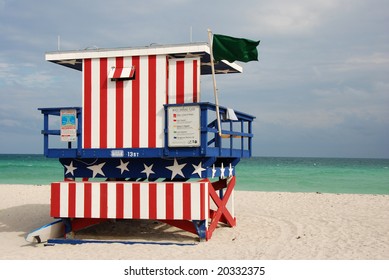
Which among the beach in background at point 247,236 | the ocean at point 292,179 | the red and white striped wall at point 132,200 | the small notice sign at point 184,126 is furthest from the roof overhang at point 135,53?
the ocean at point 292,179

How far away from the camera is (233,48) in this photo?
11.1 metres

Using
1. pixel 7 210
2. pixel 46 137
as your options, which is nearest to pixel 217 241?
pixel 46 137

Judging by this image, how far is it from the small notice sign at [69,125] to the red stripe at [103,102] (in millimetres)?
591

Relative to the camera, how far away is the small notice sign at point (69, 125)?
11.6m

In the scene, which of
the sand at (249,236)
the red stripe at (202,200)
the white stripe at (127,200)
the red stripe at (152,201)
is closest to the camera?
the sand at (249,236)

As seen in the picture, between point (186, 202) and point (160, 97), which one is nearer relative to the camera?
point (186, 202)

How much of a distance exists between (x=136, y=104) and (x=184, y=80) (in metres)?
1.16

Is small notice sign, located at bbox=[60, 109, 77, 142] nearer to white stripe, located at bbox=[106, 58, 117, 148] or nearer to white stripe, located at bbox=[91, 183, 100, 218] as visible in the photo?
white stripe, located at bbox=[106, 58, 117, 148]

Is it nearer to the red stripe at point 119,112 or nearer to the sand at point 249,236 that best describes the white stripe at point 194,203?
the sand at point 249,236

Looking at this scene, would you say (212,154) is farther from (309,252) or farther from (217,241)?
(309,252)

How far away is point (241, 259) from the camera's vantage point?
9.38m

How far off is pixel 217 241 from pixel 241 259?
1.85m

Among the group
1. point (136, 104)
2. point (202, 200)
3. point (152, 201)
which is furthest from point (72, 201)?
point (202, 200)

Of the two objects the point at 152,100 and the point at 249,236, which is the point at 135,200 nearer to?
the point at 152,100
